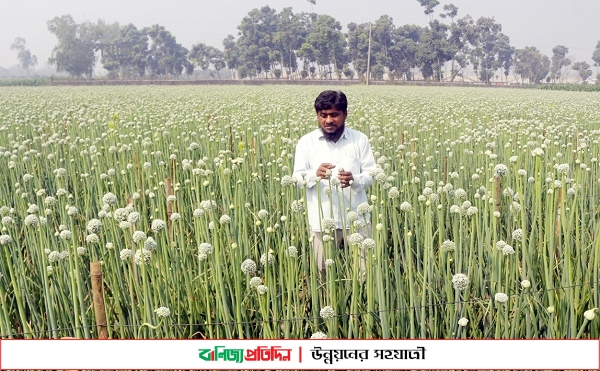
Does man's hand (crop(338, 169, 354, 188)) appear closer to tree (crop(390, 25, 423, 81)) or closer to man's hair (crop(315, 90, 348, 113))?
man's hair (crop(315, 90, 348, 113))

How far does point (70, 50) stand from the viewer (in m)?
99.1

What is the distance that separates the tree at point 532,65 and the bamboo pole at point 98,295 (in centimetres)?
11582

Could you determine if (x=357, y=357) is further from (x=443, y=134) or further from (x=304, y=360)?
(x=443, y=134)

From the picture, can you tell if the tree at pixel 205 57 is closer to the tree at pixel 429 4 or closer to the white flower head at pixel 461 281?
the tree at pixel 429 4

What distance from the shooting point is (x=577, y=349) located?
2.00m

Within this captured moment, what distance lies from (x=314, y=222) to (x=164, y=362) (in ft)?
4.59

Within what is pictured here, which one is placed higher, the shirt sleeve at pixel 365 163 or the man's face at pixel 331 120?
the man's face at pixel 331 120

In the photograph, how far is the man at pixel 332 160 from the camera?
3.18 m

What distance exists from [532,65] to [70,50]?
287 feet

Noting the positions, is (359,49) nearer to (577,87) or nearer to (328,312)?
(577,87)

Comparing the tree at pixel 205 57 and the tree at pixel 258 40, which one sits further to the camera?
the tree at pixel 205 57

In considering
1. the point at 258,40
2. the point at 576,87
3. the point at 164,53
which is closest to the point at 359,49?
the point at 258,40

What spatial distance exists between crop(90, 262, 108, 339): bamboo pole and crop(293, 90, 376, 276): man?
1.33 m

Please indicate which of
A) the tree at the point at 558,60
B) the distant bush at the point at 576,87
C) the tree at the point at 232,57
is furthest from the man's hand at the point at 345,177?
the tree at the point at 558,60
